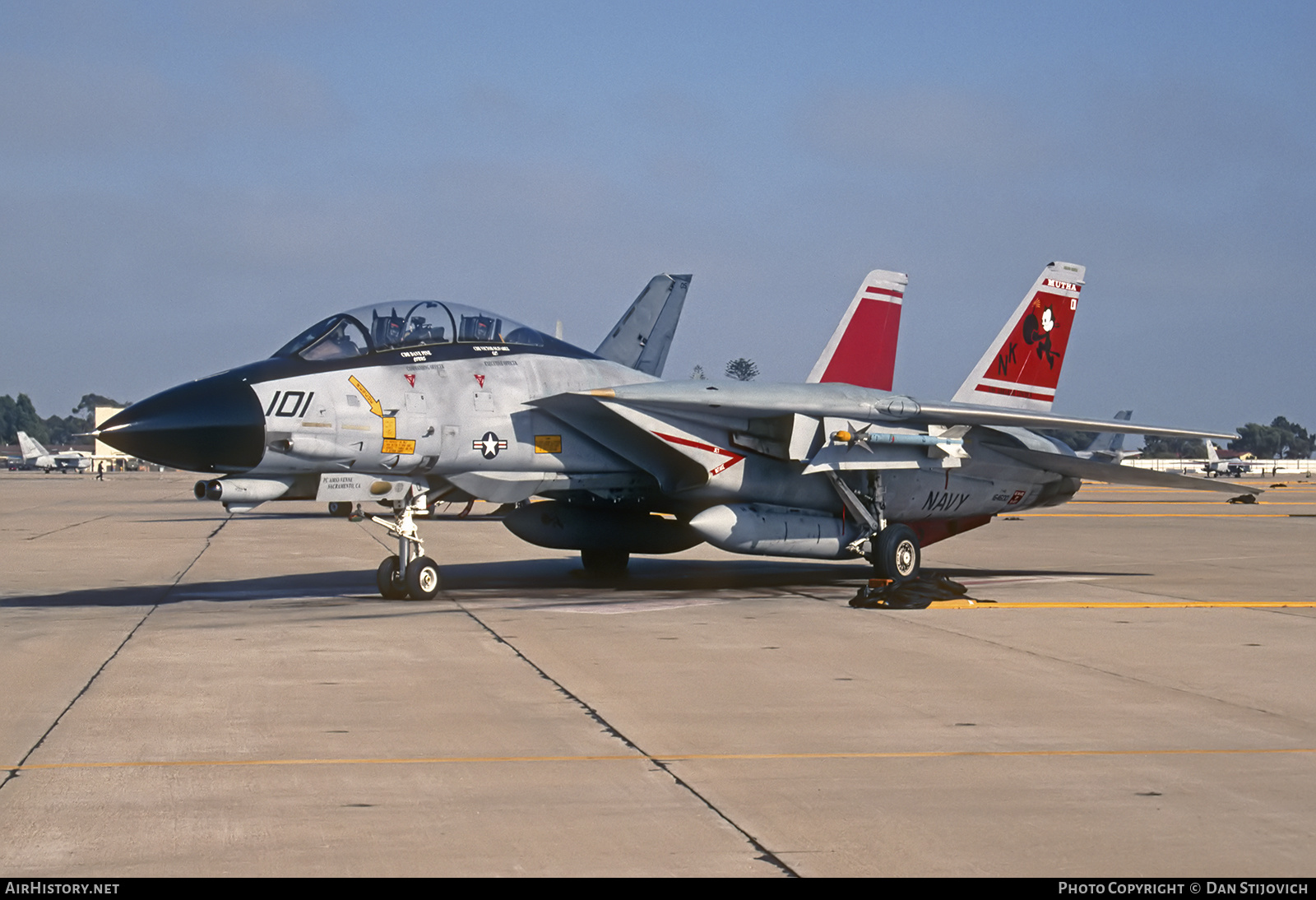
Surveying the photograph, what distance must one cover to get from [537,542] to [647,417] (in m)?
2.45

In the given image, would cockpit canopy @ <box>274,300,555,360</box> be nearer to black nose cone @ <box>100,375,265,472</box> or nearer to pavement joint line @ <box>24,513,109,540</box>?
black nose cone @ <box>100,375,265,472</box>

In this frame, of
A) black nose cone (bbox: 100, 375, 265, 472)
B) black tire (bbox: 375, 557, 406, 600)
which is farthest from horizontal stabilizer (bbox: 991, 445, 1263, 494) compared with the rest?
black nose cone (bbox: 100, 375, 265, 472)

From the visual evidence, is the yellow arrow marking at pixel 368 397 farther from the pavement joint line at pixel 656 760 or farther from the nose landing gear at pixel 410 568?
the pavement joint line at pixel 656 760

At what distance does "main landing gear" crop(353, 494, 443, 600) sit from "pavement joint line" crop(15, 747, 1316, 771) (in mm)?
6900

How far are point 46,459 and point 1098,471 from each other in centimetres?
10598

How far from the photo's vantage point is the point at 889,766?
5.90m

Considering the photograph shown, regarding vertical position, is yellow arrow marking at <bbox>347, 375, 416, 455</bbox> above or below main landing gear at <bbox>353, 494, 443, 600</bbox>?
above

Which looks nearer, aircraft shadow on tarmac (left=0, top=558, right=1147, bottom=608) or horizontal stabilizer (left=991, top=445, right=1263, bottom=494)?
aircraft shadow on tarmac (left=0, top=558, right=1147, bottom=608)

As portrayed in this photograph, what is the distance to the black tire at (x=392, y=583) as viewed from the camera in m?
13.1

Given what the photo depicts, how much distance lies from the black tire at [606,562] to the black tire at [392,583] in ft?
10.8

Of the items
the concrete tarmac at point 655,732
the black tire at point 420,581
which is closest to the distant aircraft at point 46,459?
the concrete tarmac at point 655,732

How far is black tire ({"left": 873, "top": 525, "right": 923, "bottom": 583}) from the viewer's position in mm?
15047

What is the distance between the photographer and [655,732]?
6.70m
